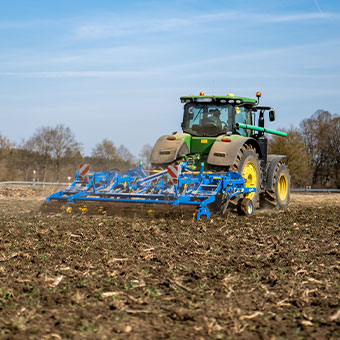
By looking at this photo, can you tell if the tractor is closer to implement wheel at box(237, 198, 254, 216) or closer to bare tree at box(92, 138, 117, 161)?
implement wheel at box(237, 198, 254, 216)

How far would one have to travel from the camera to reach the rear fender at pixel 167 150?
11.7 m

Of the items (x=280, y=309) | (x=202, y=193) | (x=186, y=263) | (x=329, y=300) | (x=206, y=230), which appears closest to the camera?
(x=280, y=309)

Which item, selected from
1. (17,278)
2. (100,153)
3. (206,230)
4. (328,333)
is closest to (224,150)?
(206,230)

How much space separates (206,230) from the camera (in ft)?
28.9

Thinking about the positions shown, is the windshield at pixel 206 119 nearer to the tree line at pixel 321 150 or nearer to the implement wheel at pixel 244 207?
the implement wheel at pixel 244 207

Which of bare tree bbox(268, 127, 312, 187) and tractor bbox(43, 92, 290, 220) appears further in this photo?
bare tree bbox(268, 127, 312, 187)

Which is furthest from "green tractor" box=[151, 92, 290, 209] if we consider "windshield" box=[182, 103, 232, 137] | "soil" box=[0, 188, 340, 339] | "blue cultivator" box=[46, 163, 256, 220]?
"soil" box=[0, 188, 340, 339]

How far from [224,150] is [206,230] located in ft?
9.43

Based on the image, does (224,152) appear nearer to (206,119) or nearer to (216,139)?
(216,139)

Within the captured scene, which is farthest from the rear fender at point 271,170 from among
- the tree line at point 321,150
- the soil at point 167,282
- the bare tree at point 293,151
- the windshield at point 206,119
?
the tree line at point 321,150

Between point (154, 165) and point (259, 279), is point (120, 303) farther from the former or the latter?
point (154, 165)

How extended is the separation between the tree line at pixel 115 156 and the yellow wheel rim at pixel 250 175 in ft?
89.3

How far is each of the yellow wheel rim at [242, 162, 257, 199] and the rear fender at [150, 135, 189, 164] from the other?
4.45 ft

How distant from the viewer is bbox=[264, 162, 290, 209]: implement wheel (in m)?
13.2
